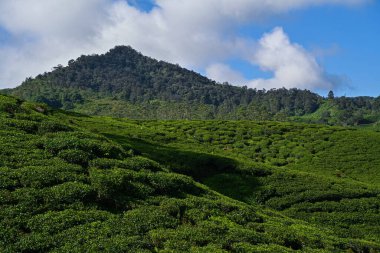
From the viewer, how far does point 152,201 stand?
874 inches

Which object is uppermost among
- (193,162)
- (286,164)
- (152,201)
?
(286,164)

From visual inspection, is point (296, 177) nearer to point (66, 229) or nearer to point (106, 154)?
point (106, 154)

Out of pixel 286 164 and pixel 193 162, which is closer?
pixel 193 162

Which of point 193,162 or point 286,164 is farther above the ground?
point 286,164

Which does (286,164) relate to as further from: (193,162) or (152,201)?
(152,201)

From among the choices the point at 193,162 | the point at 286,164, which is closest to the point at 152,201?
the point at 193,162

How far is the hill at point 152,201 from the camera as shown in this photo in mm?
17922

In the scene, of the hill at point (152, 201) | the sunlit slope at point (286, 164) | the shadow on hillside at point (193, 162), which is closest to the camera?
the hill at point (152, 201)

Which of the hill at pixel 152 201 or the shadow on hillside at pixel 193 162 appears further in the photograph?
the shadow on hillside at pixel 193 162

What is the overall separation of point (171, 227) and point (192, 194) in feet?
17.9

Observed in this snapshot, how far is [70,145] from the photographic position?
87.6 ft

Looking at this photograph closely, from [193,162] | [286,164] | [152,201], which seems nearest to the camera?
[152,201]

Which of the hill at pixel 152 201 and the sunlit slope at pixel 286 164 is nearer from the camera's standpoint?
the hill at pixel 152 201

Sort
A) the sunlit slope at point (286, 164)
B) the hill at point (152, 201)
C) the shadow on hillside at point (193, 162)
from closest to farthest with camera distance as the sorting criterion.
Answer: the hill at point (152, 201)
the sunlit slope at point (286, 164)
the shadow on hillside at point (193, 162)
